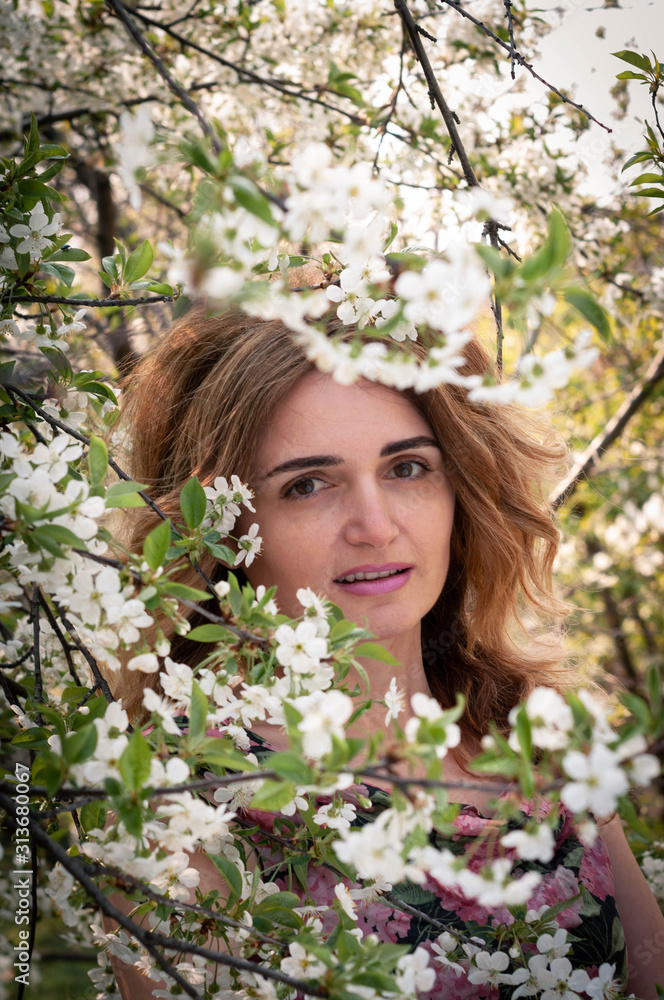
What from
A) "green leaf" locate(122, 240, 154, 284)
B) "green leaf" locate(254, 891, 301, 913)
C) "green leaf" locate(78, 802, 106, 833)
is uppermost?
"green leaf" locate(122, 240, 154, 284)

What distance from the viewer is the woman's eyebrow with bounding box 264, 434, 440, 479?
1.45 m

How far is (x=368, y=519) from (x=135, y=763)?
0.79 metres

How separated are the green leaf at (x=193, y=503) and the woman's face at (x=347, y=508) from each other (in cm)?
45

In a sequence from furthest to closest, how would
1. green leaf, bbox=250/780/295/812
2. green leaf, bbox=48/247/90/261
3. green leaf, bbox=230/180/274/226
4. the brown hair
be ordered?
the brown hair < green leaf, bbox=48/247/90/261 < green leaf, bbox=250/780/295/812 < green leaf, bbox=230/180/274/226

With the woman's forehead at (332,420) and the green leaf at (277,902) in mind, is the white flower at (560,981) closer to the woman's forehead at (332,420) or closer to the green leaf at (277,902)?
the green leaf at (277,902)

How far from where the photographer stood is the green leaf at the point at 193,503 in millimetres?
1017

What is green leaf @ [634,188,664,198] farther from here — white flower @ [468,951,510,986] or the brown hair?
white flower @ [468,951,510,986]

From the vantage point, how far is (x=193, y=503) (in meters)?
1.02

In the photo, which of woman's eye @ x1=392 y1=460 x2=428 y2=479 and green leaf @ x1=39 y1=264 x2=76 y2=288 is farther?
woman's eye @ x1=392 y1=460 x2=428 y2=479

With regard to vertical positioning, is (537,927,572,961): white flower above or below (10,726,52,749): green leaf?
below

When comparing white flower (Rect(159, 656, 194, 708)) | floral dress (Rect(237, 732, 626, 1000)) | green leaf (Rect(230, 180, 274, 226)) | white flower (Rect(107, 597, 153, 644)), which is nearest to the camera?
green leaf (Rect(230, 180, 274, 226))

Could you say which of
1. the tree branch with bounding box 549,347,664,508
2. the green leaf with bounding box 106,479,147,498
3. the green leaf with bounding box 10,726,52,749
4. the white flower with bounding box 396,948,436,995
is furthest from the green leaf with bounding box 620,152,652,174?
the tree branch with bounding box 549,347,664,508

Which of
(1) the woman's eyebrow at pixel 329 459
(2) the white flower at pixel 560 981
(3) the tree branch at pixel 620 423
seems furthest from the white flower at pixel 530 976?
(3) the tree branch at pixel 620 423

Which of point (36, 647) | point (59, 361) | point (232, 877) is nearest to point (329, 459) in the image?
point (59, 361)
